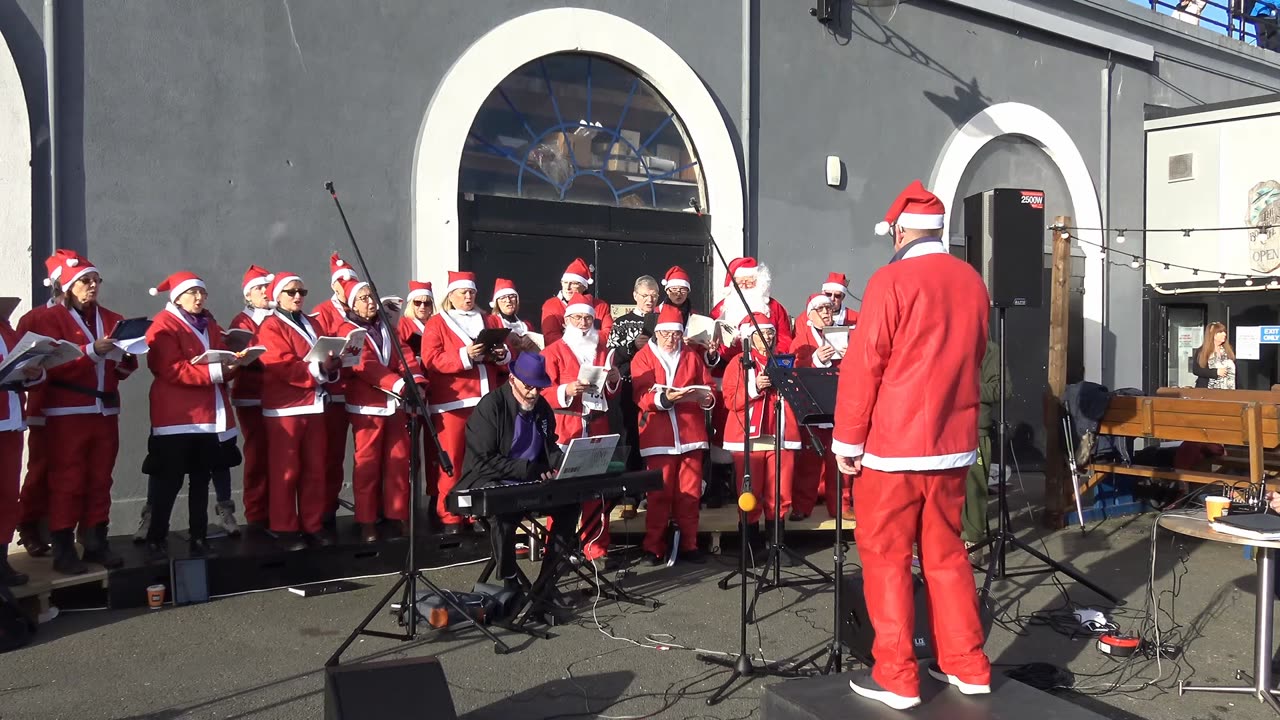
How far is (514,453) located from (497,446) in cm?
17

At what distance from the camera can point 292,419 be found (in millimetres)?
7125

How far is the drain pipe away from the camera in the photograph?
7.29 meters

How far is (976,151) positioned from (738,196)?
4334 mm

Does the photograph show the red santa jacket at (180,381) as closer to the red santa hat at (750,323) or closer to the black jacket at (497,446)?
the black jacket at (497,446)

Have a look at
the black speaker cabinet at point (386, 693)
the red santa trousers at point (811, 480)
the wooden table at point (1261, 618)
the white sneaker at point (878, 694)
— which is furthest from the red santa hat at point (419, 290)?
the wooden table at point (1261, 618)

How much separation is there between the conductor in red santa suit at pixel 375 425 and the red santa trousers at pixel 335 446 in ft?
0.82

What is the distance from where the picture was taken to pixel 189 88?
7.91 metres

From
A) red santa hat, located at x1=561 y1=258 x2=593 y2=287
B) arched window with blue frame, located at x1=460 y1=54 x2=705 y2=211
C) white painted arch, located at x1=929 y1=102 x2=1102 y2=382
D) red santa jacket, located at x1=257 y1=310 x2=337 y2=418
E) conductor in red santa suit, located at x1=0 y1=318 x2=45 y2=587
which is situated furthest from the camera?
white painted arch, located at x1=929 y1=102 x2=1102 y2=382

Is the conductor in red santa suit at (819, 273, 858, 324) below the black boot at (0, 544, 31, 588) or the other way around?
the other way around

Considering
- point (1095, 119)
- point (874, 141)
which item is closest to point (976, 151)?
point (874, 141)

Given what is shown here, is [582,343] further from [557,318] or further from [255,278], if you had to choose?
[255,278]

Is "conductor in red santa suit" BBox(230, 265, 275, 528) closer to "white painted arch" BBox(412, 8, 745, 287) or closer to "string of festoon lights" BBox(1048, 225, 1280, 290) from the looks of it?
"white painted arch" BBox(412, 8, 745, 287)

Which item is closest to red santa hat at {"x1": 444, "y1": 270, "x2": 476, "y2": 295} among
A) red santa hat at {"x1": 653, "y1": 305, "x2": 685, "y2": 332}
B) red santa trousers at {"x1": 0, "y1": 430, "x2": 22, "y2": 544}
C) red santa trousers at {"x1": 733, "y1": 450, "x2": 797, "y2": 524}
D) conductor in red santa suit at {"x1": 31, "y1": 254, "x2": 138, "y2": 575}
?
red santa hat at {"x1": 653, "y1": 305, "x2": 685, "y2": 332}

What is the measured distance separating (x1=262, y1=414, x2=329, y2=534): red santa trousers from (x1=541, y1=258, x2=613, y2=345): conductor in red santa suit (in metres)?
2.11
